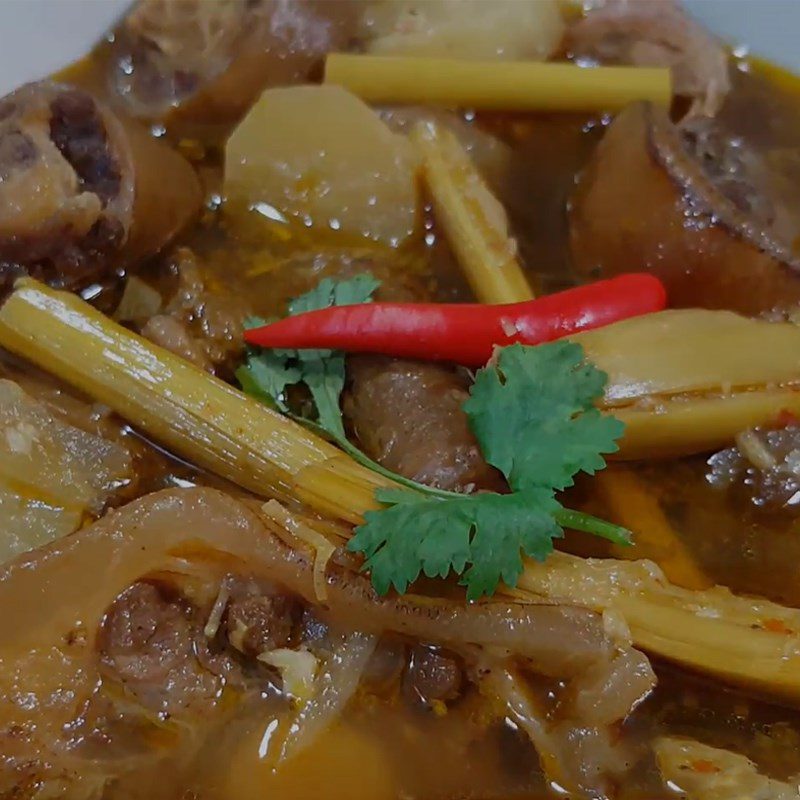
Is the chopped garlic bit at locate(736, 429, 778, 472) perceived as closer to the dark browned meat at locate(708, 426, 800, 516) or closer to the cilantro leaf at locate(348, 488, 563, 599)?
the dark browned meat at locate(708, 426, 800, 516)

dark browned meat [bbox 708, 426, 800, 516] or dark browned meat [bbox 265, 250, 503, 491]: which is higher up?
dark browned meat [bbox 265, 250, 503, 491]

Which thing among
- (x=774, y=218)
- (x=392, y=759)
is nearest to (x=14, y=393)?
(x=392, y=759)

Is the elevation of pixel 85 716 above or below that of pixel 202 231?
below

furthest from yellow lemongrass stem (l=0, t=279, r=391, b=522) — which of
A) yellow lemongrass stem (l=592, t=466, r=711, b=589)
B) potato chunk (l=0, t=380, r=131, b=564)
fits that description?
yellow lemongrass stem (l=592, t=466, r=711, b=589)

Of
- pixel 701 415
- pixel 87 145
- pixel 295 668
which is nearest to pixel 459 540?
pixel 295 668

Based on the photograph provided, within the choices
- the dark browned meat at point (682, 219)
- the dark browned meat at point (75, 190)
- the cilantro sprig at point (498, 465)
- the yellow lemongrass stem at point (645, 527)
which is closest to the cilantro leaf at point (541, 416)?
the cilantro sprig at point (498, 465)

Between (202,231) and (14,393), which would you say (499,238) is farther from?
(14,393)

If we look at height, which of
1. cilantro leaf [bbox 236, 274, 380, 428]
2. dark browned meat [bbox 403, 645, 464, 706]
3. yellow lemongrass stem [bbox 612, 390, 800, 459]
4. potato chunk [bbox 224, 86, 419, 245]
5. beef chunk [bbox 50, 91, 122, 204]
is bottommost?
dark browned meat [bbox 403, 645, 464, 706]
